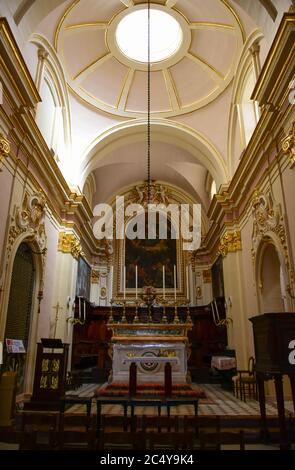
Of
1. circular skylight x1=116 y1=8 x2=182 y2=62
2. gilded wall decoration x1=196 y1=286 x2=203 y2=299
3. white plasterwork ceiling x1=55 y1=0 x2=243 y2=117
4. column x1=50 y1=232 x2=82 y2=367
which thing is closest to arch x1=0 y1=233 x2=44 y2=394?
column x1=50 y1=232 x2=82 y2=367

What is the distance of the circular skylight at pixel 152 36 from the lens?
33.0ft

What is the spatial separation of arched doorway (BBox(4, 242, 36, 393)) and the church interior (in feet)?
0.14

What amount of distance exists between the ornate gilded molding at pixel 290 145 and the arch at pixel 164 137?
4.99 m

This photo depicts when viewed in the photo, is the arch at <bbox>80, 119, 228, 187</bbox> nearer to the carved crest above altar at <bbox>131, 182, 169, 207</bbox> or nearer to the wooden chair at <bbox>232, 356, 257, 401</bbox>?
the carved crest above altar at <bbox>131, 182, 169, 207</bbox>

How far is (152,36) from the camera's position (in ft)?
34.7

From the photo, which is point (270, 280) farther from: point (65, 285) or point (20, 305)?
point (20, 305)

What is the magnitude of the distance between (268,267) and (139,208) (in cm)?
901

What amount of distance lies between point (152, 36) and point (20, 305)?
8621 mm

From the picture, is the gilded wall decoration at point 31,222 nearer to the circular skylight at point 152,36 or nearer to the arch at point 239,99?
the circular skylight at point 152,36

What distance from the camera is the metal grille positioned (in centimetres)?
722

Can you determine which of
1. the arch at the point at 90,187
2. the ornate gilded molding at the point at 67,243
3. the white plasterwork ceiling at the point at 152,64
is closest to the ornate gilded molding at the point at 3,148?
the white plasterwork ceiling at the point at 152,64

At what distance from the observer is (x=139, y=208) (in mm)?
16500

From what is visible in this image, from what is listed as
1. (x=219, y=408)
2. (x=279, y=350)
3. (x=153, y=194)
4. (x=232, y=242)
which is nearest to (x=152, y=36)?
(x=232, y=242)

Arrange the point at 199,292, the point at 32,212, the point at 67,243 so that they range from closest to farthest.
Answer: the point at 32,212 < the point at 67,243 < the point at 199,292
